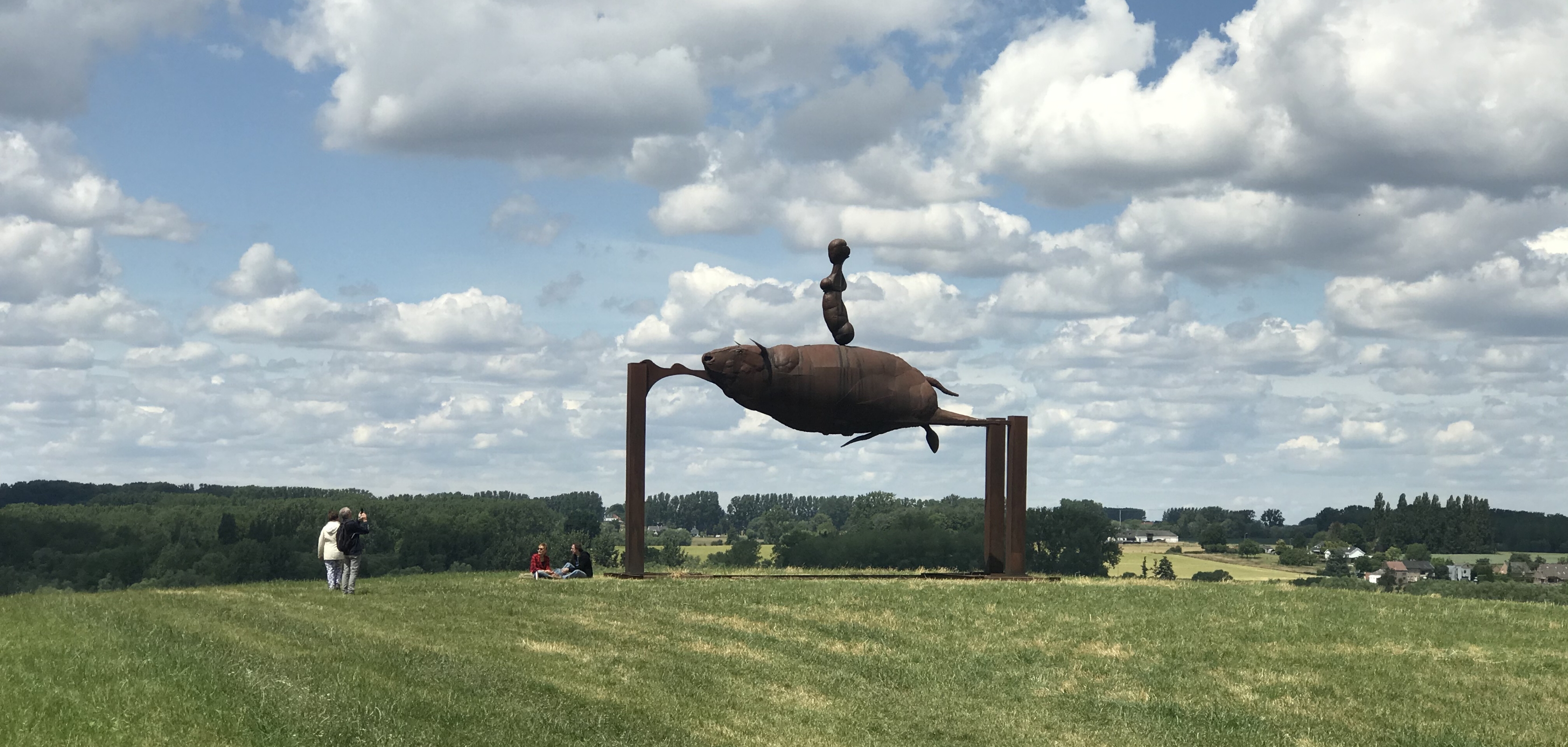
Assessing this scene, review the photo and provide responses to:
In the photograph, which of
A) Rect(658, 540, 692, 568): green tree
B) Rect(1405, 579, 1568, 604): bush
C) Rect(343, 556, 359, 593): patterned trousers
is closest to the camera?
Rect(343, 556, 359, 593): patterned trousers

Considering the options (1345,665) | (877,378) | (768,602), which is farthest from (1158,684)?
(877,378)

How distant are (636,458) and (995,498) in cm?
823

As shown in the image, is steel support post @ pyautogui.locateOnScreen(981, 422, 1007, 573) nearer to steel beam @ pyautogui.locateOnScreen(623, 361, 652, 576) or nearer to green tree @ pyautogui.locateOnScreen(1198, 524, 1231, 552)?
steel beam @ pyautogui.locateOnScreen(623, 361, 652, 576)

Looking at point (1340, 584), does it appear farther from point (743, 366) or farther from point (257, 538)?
point (257, 538)

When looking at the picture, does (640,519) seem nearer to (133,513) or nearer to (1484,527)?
(133,513)

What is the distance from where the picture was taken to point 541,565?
95.9ft

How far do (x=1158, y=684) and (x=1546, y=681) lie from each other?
18.8ft

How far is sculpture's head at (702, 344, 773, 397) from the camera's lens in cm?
2791

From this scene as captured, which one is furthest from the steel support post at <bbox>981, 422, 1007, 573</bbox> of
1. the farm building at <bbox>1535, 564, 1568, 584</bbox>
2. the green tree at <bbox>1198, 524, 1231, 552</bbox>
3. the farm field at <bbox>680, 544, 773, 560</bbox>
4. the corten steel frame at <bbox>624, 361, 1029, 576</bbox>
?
the green tree at <bbox>1198, 524, 1231, 552</bbox>

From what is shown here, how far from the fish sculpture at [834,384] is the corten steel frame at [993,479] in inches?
31.8

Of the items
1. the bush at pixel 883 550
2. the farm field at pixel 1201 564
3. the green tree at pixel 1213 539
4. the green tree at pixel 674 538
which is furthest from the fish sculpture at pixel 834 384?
the green tree at pixel 1213 539

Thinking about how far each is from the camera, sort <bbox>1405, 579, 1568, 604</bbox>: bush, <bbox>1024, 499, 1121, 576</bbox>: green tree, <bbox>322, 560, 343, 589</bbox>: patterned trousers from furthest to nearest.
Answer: <bbox>1024, 499, 1121, 576</bbox>: green tree → <bbox>1405, 579, 1568, 604</bbox>: bush → <bbox>322, 560, 343, 589</bbox>: patterned trousers

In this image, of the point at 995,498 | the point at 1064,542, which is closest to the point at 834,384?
the point at 995,498

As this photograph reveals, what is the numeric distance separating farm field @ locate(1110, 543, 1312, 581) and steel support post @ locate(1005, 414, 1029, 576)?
32.5 metres
